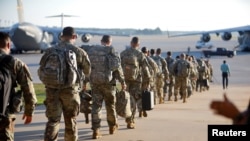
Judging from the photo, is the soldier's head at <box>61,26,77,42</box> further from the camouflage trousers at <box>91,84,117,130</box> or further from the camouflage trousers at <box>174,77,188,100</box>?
the camouflage trousers at <box>174,77,188,100</box>

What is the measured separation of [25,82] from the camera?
5.04 metres

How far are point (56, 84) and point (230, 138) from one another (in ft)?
11.5

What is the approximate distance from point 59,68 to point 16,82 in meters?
1.18

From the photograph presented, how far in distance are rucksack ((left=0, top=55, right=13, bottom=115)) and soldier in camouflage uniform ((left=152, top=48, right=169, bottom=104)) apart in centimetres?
890

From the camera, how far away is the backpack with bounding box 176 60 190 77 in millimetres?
14523

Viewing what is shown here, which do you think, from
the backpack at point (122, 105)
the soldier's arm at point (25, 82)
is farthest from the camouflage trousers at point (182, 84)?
the soldier's arm at point (25, 82)

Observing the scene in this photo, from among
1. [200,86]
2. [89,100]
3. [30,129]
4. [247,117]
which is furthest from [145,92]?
[200,86]

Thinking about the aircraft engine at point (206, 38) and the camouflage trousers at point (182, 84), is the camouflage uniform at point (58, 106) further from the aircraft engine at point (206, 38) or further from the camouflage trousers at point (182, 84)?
the aircraft engine at point (206, 38)

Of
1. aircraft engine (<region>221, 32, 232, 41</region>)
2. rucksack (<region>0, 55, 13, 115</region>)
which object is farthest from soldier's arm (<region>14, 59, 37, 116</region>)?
aircraft engine (<region>221, 32, 232, 41</region>)

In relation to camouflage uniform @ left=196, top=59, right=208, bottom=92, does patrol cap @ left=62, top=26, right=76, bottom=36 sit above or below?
above

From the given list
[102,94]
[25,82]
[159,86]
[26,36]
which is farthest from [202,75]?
[26,36]

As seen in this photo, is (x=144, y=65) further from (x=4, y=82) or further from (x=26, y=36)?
(x=26, y=36)

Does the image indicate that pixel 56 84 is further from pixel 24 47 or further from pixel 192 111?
pixel 24 47

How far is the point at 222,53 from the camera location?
46844 mm
